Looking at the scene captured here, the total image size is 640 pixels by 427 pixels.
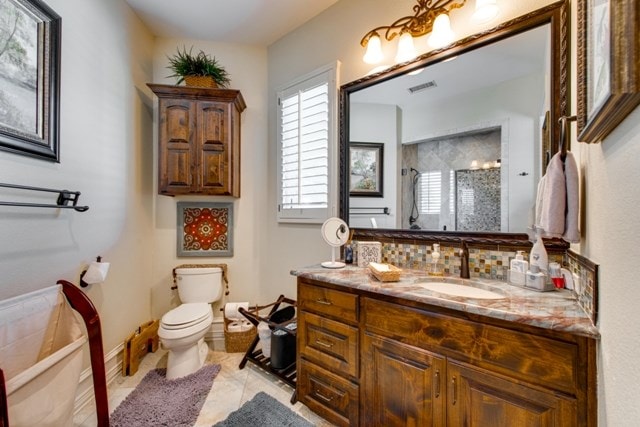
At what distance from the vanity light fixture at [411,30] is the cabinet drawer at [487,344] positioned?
1.54 meters

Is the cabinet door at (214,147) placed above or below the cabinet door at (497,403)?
above

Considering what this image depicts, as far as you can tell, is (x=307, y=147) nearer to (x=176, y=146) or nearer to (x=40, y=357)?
(x=176, y=146)

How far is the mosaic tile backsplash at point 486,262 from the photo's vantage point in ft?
2.99

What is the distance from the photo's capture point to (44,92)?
1.48 m

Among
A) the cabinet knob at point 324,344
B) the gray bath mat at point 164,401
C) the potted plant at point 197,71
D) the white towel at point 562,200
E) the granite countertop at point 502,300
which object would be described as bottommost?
the gray bath mat at point 164,401

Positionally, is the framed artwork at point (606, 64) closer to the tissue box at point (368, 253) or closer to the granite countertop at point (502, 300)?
the granite countertop at point (502, 300)

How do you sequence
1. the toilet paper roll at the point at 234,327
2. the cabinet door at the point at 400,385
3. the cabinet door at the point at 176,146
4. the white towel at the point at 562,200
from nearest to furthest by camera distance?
the white towel at the point at 562,200 → the cabinet door at the point at 400,385 → the cabinet door at the point at 176,146 → the toilet paper roll at the point at 234,327

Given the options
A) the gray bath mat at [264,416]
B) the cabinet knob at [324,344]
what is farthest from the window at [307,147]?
the gray bath mat at [264,416]

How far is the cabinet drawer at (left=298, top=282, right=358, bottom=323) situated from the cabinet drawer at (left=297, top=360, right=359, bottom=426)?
347 mm

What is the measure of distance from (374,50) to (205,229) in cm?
215

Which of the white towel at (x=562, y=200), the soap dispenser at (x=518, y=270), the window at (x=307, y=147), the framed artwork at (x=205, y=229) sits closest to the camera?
the white towel at (x=562, y=200)

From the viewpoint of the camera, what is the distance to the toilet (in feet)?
6.38

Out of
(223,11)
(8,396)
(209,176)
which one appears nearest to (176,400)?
(8,396)

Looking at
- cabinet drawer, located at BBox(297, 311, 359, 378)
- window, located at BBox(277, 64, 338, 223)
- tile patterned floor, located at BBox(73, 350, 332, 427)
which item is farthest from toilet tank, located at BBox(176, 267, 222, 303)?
cabinet drawer, located at BBox(297, 311, 359, 378)
